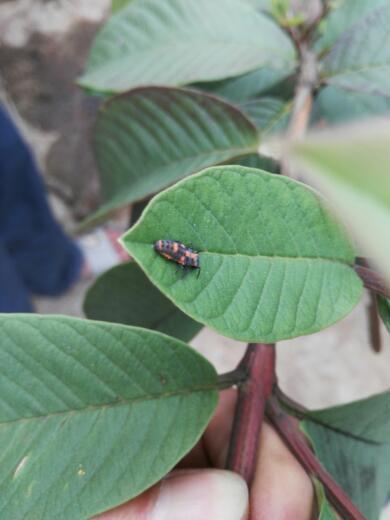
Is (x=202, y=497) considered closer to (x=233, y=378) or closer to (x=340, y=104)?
(x=233, y=378)

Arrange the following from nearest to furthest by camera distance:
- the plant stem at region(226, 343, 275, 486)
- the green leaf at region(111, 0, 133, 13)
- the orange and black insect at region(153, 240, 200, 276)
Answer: the orange and black insect at region(153, 240, 200, 276) → the plant stem at region(226, 343, 275, 486) → the green leaf at region(111, 0, 133, 13)

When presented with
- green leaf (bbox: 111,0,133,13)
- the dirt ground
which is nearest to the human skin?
green leaf (bbox: 111,0,133,13)

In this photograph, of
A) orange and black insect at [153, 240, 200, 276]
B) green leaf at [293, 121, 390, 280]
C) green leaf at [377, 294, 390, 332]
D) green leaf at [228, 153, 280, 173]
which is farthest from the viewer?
green leaf at [228, 153, 280, 173]

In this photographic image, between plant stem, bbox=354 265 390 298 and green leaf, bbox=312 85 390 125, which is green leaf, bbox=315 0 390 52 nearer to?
green leaf, bbox=312 85 390 125

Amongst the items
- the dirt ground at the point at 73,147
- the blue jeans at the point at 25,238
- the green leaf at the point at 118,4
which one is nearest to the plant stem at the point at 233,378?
the green leaf at the point at 118,4

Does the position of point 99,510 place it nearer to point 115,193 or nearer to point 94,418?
point 94,418

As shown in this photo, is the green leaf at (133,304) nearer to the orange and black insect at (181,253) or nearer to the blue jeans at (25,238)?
the orange and black insect at (181,253)

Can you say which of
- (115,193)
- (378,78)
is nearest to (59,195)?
(115,193)
